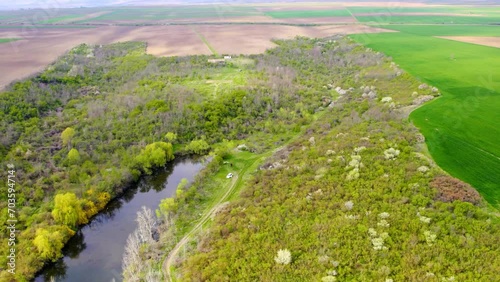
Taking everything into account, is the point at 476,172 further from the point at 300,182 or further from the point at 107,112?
the point at 107,112

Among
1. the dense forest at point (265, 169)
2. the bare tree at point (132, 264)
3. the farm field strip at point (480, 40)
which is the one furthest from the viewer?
the farm field strip at point (480, 40)

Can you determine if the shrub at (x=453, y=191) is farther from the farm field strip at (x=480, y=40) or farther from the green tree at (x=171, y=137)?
the farm field strip at (x=480, y=40)

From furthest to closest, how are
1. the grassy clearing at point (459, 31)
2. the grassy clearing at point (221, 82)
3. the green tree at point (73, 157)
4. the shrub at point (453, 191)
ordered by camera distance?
1. the grassy clearing at point (459, 31)
2. the grassy clearing at point (221, 82)
3. the green tree at point (73, 157)
4. the shrub at point (453, 191)

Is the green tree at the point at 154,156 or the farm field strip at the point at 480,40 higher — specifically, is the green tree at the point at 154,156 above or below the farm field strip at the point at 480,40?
below

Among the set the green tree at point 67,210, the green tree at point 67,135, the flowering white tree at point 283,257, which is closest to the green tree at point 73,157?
the green tree at point 67,135

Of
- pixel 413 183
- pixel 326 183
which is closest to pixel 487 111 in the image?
pixel 413 183
